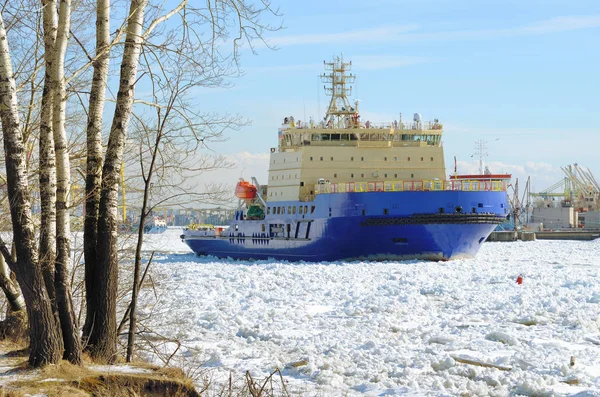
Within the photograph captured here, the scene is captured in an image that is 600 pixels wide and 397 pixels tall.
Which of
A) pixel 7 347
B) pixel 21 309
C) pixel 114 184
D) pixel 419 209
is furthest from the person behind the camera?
pixel 419 209

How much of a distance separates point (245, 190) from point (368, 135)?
7.50m

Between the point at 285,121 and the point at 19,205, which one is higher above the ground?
the point at 285,121

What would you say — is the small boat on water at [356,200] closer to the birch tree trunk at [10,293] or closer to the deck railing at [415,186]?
the deck railing at [415,186]

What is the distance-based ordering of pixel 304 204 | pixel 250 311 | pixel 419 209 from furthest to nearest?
pixel 304 204, pixel 419 209, pixel 250 311

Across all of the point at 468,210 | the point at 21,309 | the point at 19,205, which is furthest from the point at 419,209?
the point at 19,205

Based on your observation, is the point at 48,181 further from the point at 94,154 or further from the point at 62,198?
the point at 94,154

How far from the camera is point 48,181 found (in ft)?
21.4

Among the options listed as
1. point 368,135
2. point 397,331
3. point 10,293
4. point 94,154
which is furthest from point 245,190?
point 94,154

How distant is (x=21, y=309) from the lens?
338 inches

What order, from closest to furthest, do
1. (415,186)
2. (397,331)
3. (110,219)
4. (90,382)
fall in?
(90,382)
(110,219)
(397,331)
(415,186)

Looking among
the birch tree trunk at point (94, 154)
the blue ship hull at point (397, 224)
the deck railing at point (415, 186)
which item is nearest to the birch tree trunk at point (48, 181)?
the birch tree trunk at point (94, 154)

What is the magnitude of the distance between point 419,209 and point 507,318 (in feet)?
46.9

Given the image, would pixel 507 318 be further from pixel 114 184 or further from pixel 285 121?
pixel 285 121

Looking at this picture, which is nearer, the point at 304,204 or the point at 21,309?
the point at 21,309
